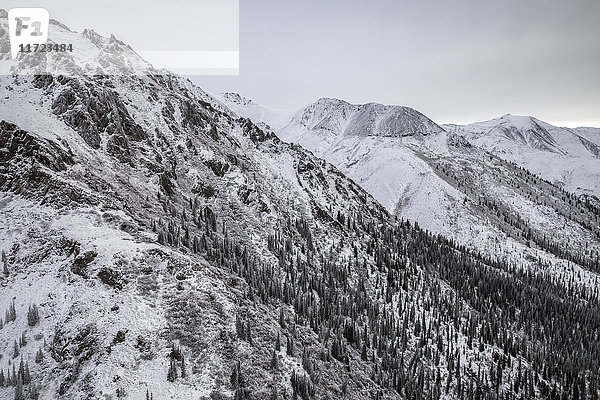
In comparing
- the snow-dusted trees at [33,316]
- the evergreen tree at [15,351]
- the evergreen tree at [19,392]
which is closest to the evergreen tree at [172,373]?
the evergreen tree at [19,392]

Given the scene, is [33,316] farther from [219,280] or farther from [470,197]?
[470,197]

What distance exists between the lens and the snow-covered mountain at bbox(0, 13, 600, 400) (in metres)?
23.8

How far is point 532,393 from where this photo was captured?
46.7 meters

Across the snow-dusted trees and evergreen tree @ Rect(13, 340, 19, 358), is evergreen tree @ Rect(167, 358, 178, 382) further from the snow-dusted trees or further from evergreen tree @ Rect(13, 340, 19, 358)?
the snow-dusted trees

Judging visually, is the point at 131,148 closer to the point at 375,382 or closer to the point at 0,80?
the point at 0,80

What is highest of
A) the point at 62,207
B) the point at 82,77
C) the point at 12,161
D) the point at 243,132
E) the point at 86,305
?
the point at 82,77

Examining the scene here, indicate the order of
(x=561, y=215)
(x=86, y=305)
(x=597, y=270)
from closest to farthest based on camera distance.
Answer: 1. (x=86, y=305)
2. (x=597, y=270)
3. (x=561, y=215)

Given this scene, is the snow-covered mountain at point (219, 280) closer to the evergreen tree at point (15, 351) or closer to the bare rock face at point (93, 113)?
the evergreen tree at point (15, 351)

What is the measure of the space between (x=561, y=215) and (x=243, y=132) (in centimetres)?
14053

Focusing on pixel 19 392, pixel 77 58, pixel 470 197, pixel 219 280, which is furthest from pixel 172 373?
pixel 470 197

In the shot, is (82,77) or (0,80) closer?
(0,80)

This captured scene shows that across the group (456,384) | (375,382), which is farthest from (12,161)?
(456,384)

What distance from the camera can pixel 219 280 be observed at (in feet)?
105

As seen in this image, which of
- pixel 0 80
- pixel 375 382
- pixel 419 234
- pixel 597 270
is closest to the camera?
pixel 375 382
